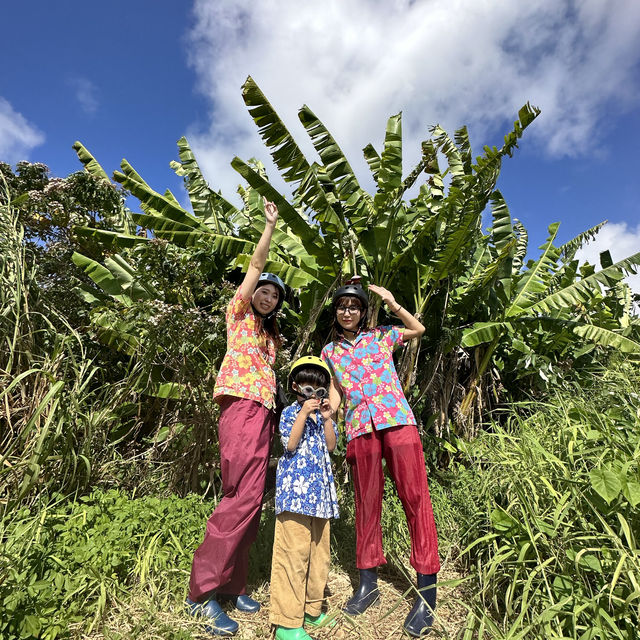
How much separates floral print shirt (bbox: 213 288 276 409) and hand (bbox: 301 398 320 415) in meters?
0.29

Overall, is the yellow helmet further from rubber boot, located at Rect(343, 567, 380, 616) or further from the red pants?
rubber boot, located at Rect(343, 567, 380, 616)

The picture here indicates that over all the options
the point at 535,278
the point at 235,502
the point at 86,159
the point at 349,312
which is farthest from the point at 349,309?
the point at 86,159

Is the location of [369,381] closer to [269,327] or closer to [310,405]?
[310,405]

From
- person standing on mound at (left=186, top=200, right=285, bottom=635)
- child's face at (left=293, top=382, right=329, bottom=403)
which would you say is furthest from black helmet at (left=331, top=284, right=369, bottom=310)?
child's face at (left=293, top=382, right=329, bottom=403)

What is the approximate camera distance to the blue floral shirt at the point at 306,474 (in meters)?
2.19

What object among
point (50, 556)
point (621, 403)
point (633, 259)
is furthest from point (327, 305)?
point (633, 259)

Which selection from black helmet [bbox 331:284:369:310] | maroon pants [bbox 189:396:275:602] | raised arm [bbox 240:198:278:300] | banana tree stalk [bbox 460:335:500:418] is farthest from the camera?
banana tree stalk [bbox 460:335:500:418]

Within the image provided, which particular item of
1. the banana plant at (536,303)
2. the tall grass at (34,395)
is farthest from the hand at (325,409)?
the banana plant at (536,303)

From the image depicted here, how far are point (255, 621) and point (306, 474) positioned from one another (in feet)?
3.11

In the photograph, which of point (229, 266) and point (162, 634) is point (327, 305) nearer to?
point (229, 266)

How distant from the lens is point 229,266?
491 cm

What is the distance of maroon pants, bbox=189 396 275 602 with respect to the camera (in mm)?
2166

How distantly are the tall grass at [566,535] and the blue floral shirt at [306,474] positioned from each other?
2.89 feet

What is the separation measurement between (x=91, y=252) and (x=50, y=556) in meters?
3.78
